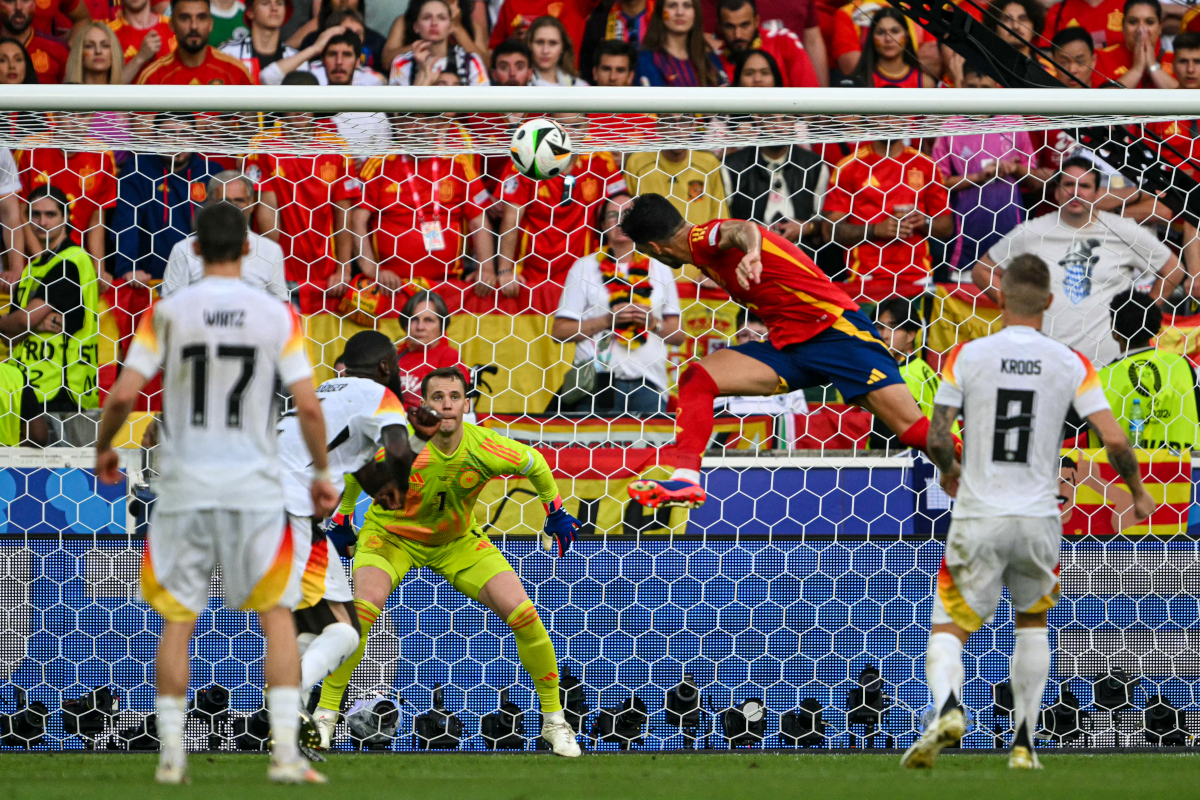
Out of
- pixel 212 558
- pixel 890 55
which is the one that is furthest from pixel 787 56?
pixel 212 558

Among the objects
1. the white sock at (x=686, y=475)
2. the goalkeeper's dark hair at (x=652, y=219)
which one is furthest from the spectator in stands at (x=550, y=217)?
the white sock at (x=686, y=475)

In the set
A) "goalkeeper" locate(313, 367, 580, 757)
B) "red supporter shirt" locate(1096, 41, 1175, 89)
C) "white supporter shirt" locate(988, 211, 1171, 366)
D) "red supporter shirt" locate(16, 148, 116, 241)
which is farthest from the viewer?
"red supporter shirt" locate(1096, 41, 1175, 89)

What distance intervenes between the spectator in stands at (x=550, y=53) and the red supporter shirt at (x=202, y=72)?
1.91 meters

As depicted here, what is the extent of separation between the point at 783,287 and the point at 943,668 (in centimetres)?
187

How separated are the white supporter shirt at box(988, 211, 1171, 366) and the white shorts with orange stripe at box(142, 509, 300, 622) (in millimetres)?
4709

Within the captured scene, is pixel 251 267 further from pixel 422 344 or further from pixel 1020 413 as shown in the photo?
pixel 1020 413

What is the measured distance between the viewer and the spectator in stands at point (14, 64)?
29.8 ft

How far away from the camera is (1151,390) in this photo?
7.25 m

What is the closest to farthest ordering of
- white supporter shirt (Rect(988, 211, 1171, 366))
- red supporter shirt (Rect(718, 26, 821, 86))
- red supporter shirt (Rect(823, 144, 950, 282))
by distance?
white supporter shirt (Rect(988, 211, 1171, 366))
red supporter shirt (Rect(823, 144, 950, 282))
red supporter shirt (Rect(718, 26, 821, 86))

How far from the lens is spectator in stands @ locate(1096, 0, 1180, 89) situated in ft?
32.1

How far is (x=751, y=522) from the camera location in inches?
262

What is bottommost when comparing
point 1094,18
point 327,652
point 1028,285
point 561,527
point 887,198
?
point 327,652

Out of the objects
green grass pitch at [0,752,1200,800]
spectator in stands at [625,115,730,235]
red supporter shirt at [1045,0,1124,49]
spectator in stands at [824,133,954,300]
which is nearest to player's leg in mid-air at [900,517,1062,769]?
green grass pitch at [0,752,1200,800]

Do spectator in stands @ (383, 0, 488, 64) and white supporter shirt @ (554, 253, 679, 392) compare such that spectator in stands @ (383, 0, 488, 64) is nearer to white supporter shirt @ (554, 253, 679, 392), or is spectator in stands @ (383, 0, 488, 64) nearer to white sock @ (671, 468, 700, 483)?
white supporter shirt @ (554, 253, 679, 392)
